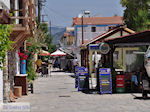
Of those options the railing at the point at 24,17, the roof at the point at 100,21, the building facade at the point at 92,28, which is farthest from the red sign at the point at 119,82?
the roof at the point at 100,21

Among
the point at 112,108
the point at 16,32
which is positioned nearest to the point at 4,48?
the point at 112,108

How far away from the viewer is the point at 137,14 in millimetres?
44094

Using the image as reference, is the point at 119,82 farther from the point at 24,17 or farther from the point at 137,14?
the point at 137,14

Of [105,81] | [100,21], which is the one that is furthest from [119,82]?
[100,21]

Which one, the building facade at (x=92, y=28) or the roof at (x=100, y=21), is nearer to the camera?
the building facade at (x=92, y=28)

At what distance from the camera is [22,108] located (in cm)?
1348

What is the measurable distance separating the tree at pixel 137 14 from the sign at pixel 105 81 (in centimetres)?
2273

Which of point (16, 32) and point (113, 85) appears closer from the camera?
point (16, 32)

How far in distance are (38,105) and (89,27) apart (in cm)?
5650

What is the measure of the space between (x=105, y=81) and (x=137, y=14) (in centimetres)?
2667

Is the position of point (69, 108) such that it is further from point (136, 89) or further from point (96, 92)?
point (136, 89)

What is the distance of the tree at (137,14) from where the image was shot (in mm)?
41188

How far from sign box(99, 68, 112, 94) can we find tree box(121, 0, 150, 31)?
895 inches

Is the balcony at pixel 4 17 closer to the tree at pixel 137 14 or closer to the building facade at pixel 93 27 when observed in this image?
the tree at pixel 137 14
